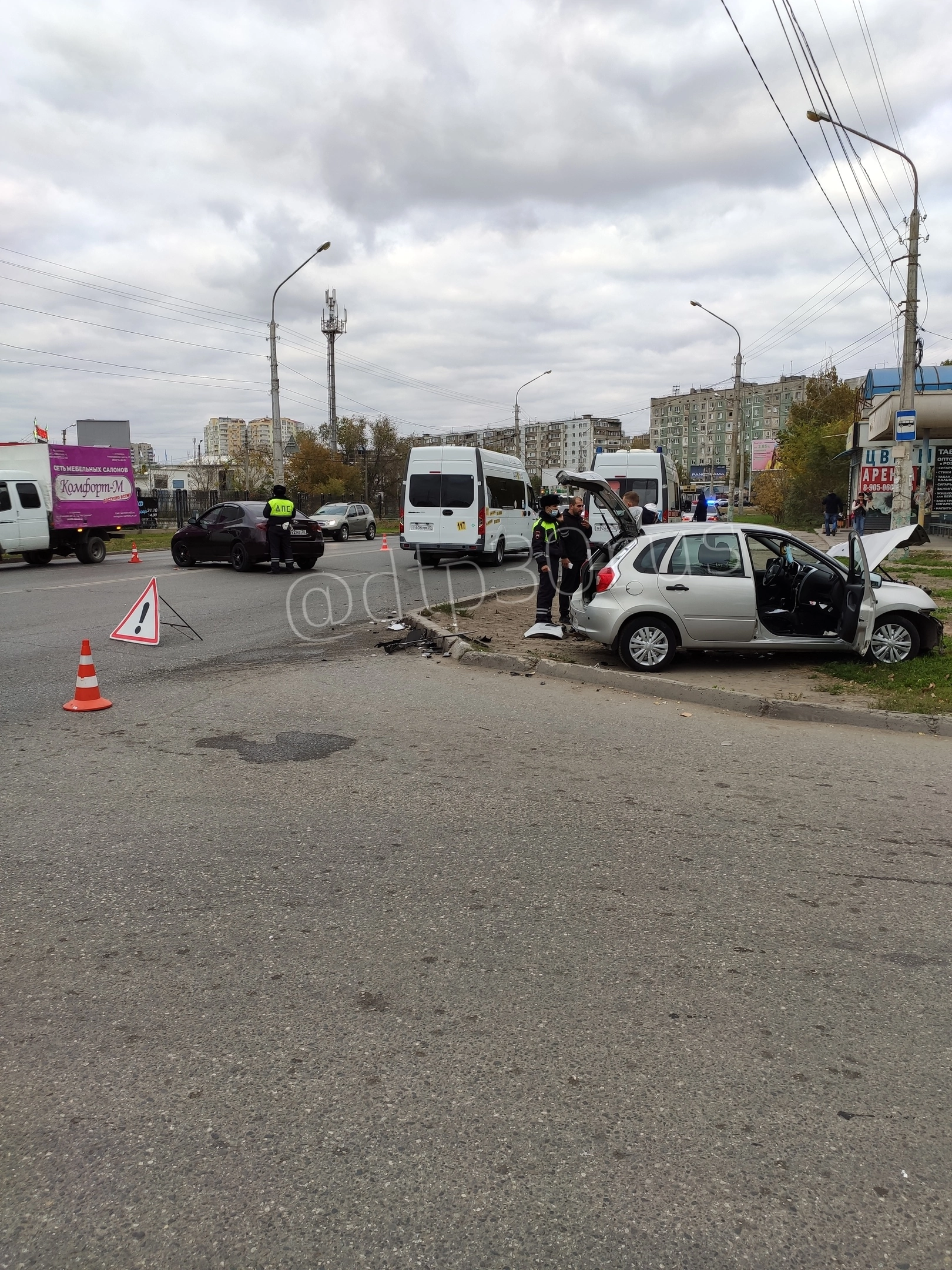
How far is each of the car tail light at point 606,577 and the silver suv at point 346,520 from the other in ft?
90.7

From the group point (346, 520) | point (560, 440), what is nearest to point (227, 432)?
point (560, 440)

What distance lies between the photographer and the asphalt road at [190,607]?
938 cm

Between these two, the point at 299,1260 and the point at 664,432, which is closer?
the point at 299,1260

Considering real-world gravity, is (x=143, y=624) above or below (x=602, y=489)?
below

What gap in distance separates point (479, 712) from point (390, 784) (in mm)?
2144

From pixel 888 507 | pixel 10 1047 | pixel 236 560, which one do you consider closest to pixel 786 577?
pixel 10 1047

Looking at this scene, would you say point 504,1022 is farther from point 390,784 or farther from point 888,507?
point 888,507

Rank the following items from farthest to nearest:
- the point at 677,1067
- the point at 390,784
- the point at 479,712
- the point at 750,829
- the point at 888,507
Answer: the point at 888,507 < the point at 479,712 < the point at 390,784 < the point at 750,829 < the point at 677,1067

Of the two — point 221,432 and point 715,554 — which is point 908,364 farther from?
point 221,432

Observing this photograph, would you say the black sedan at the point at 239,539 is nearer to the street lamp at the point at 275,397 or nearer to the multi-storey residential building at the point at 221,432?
the street lamp at the point at 275,397

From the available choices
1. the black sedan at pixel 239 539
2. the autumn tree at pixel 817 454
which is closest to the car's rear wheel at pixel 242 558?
the black sedan at pixel 239 539

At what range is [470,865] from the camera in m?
4.28

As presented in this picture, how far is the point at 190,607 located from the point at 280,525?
17.9 feet

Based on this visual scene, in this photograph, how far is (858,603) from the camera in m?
8.50
